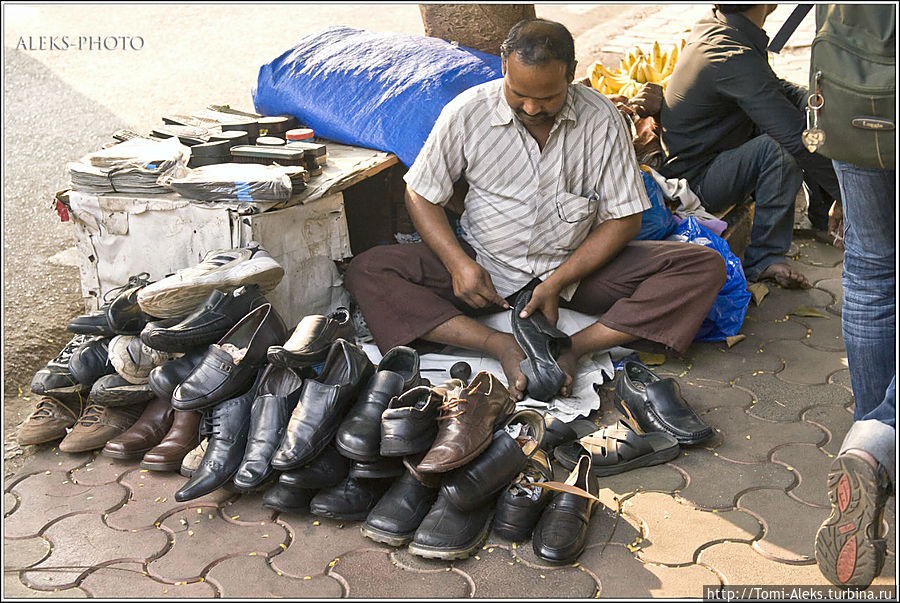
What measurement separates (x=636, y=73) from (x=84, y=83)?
14.8ft

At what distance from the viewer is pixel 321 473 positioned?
254 cm

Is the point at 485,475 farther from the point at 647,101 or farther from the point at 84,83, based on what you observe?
the point at 84,83

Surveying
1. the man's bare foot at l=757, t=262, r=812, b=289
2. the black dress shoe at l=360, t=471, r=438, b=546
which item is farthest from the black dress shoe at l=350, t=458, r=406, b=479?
the man's bare foot at l=757, t=262, r=812, b=289

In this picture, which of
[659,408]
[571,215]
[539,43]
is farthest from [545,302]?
[539,43]

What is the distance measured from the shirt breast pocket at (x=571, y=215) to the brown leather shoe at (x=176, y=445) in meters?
1.50

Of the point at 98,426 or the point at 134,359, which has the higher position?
the point at 134,359

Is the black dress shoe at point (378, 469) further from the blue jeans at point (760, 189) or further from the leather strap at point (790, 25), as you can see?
the blue jeans at point (760, 189)

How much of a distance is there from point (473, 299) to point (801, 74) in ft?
15.2

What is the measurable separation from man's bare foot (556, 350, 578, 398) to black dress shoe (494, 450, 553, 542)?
2.38 ft

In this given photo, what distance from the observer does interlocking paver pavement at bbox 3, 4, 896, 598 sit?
228 cm

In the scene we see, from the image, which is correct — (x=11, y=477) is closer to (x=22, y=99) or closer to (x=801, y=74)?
(x=22, y=99)

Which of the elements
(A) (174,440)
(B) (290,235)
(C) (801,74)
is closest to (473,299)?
(B) (290,235)

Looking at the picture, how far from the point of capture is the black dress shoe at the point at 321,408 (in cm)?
247

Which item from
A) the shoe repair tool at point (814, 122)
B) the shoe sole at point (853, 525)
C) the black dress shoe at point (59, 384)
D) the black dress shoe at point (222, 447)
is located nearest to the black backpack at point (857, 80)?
the shoe repair tool at point (814, 122)
